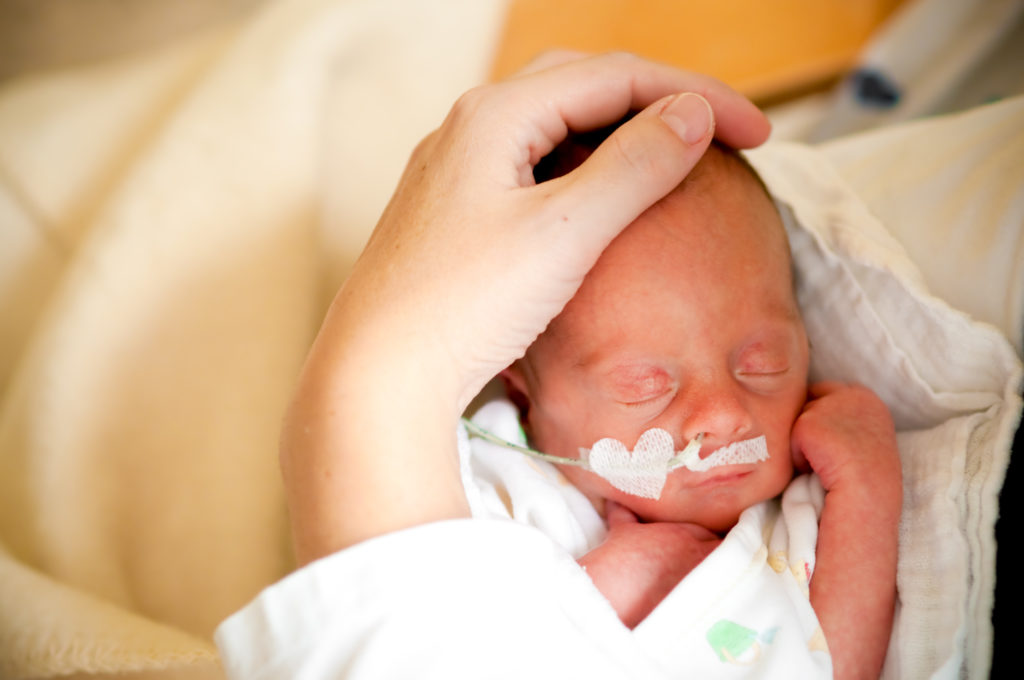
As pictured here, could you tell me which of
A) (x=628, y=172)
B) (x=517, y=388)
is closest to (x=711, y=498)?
(x=517, y=388)

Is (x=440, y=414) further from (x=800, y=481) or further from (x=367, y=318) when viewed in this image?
(x=800, y=481)

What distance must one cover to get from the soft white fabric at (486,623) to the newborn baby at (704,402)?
72 millimetres

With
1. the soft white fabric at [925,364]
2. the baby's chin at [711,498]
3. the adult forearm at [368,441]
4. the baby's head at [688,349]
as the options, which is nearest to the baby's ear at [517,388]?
the baby's head at [688,349]

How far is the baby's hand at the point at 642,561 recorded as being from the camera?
81cm

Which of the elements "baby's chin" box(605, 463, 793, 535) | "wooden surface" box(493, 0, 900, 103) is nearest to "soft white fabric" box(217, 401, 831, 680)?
"baby's chin" box(605, 463, 793, 535)

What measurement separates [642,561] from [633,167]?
16.9 inches

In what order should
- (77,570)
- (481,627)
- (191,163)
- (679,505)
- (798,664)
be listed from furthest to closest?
(191,163) < (77,570) < (679,505) < (798,664) < (481,627)

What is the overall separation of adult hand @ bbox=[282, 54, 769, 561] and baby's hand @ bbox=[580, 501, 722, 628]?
238mm

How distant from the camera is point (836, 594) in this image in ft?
2.66

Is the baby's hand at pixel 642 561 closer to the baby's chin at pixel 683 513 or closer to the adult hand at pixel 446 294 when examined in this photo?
the baby's chin at pixel 683 513

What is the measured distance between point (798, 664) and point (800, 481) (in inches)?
10.7

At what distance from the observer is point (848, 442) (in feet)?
2.90

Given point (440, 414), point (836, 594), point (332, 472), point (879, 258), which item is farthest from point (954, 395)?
point (332, 472)

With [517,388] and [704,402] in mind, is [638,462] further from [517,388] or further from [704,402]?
[517,388]
